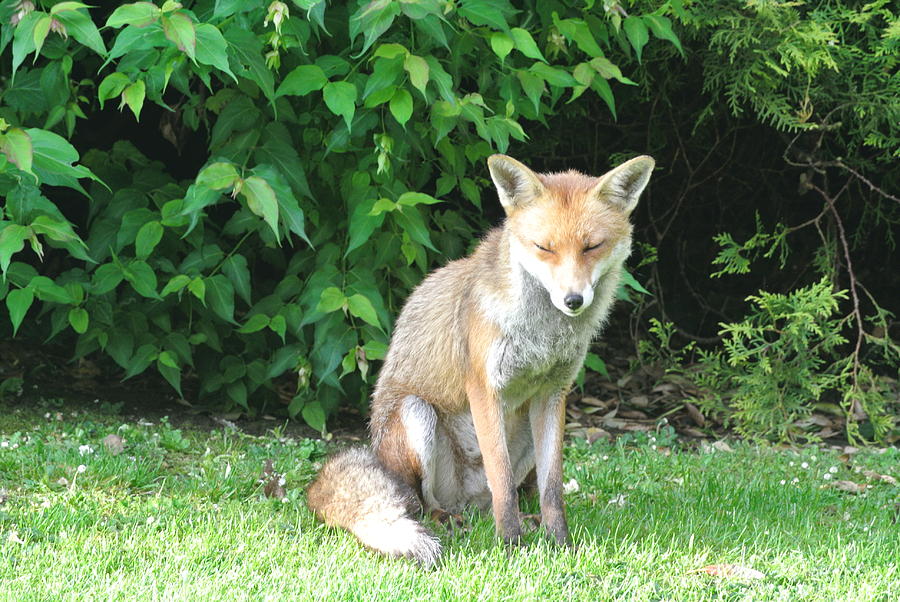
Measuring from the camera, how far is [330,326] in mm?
5852

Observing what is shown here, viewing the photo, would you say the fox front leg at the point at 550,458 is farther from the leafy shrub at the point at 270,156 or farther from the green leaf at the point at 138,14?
the green leaf at the point at 138,14

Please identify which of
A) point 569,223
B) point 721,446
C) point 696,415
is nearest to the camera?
point 569,223

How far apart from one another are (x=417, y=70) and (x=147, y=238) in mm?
1907

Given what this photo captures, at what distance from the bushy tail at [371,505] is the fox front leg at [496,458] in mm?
366

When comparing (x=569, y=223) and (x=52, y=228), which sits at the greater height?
(x=569, y=223)

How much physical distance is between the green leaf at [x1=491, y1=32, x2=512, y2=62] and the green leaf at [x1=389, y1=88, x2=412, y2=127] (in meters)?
0.51

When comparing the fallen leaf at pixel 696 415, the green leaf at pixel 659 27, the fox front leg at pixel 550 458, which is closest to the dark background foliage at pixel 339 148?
the green leaf at pixel 659 27

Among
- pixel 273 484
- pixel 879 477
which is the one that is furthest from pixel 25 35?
pixel 879 477

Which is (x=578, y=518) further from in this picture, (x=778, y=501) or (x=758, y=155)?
(x=758, y=155)

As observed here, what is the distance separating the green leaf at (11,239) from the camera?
15.1 feet

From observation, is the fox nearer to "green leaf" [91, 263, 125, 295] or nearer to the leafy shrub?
the leafy shrub

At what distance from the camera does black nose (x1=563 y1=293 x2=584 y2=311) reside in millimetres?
3826

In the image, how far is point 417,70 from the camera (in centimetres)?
479

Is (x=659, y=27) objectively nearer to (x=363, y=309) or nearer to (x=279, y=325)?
(x=363, y=309)
